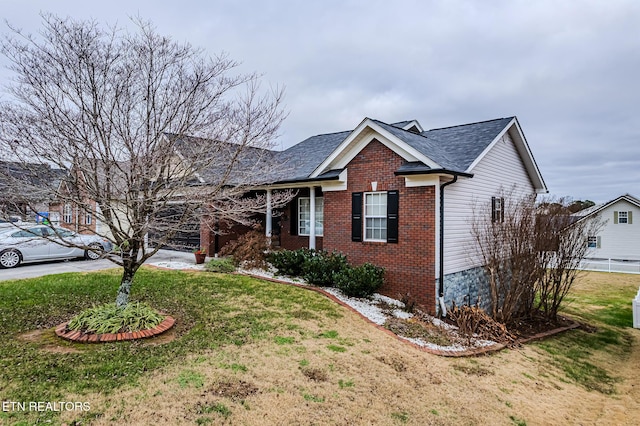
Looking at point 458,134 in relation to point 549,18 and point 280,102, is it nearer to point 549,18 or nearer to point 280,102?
point 549,18

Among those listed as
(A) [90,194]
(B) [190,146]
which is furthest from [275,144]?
(A) [90,194]

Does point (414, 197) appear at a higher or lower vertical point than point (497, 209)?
higher

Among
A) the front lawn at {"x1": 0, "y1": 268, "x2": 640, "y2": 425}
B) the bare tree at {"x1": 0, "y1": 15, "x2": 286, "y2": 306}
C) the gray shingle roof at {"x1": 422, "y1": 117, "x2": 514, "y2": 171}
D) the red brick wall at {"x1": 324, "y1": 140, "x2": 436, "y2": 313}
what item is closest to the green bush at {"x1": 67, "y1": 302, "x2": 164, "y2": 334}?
the bare tree at {"x1": 0, "y1": 15, "x2": 286, "y2": 306}

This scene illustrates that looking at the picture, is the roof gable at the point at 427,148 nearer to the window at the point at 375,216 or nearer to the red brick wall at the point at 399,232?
the red brick wall at the point at 399,232

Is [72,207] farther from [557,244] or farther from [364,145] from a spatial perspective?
[557,244]

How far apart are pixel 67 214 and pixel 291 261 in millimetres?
6493

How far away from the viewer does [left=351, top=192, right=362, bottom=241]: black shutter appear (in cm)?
1120

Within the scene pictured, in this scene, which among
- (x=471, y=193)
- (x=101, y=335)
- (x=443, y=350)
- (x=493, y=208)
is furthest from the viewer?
(x=493, y=208)

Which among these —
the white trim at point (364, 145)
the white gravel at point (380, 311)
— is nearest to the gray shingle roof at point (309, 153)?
the white trim at point (364, 145)

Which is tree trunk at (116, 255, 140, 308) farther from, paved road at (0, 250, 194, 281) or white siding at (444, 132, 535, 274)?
white siding at (444, 132, 535, 274)

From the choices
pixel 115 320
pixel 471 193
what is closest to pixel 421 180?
pixel 471 193

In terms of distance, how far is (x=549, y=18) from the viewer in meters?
11.6

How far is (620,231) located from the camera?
28.2 meters

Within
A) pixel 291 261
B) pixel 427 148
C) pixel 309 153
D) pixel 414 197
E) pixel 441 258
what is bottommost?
pixel 291 261
